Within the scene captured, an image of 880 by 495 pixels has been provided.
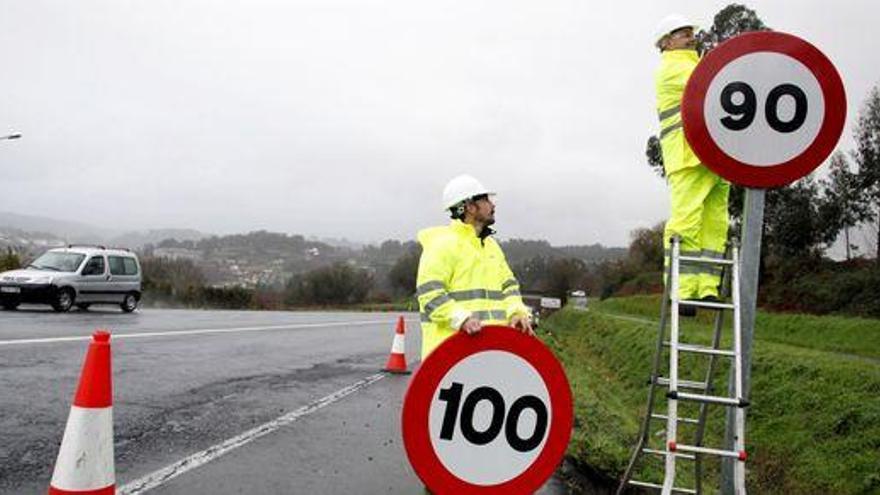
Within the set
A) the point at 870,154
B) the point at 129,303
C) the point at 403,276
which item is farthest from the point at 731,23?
the point at 403,276

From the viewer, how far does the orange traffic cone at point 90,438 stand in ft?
12.6

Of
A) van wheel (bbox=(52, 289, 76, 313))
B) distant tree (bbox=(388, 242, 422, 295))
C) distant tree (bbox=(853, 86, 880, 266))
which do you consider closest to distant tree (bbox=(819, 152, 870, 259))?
distant tree (bbox=(853, 86, 880, 266))

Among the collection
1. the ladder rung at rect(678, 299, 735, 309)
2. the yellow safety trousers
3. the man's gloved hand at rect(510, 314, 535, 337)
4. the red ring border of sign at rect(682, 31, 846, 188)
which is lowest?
the man's gloved hand at rect(510, 314, 535, 337)

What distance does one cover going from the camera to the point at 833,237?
3766 centimetres

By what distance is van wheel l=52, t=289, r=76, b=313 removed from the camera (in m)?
21.8

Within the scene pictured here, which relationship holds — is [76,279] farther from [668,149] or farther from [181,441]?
[668,149]

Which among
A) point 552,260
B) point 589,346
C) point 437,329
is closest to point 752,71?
point 437,329

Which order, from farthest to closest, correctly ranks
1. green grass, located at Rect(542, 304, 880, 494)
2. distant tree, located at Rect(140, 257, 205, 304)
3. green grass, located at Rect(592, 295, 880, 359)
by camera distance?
1. distant tree, located at Rect(140, 257, 205, 304)
2. green grass, located at Rect(592, 295, 880, 359)
3. green grass, located at Rect(542, 304, 880, 494)

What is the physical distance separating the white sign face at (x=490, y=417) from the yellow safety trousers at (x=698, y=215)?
1.19m

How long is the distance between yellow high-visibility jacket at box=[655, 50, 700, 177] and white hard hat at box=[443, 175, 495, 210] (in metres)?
1.17

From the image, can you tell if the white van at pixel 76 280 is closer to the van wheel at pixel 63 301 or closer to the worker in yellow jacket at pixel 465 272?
the van wheel at pixel 63 301

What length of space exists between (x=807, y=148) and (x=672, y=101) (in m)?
1.17

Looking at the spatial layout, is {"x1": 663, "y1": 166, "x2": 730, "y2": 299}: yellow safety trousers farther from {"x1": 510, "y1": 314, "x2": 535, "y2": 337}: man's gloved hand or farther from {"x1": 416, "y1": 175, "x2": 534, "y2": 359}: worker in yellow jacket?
{"x1": 416, "y1": 175, "x2": 534, "y2": 359}: worker in yellow jacket

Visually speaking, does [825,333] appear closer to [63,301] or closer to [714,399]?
[714,399]
